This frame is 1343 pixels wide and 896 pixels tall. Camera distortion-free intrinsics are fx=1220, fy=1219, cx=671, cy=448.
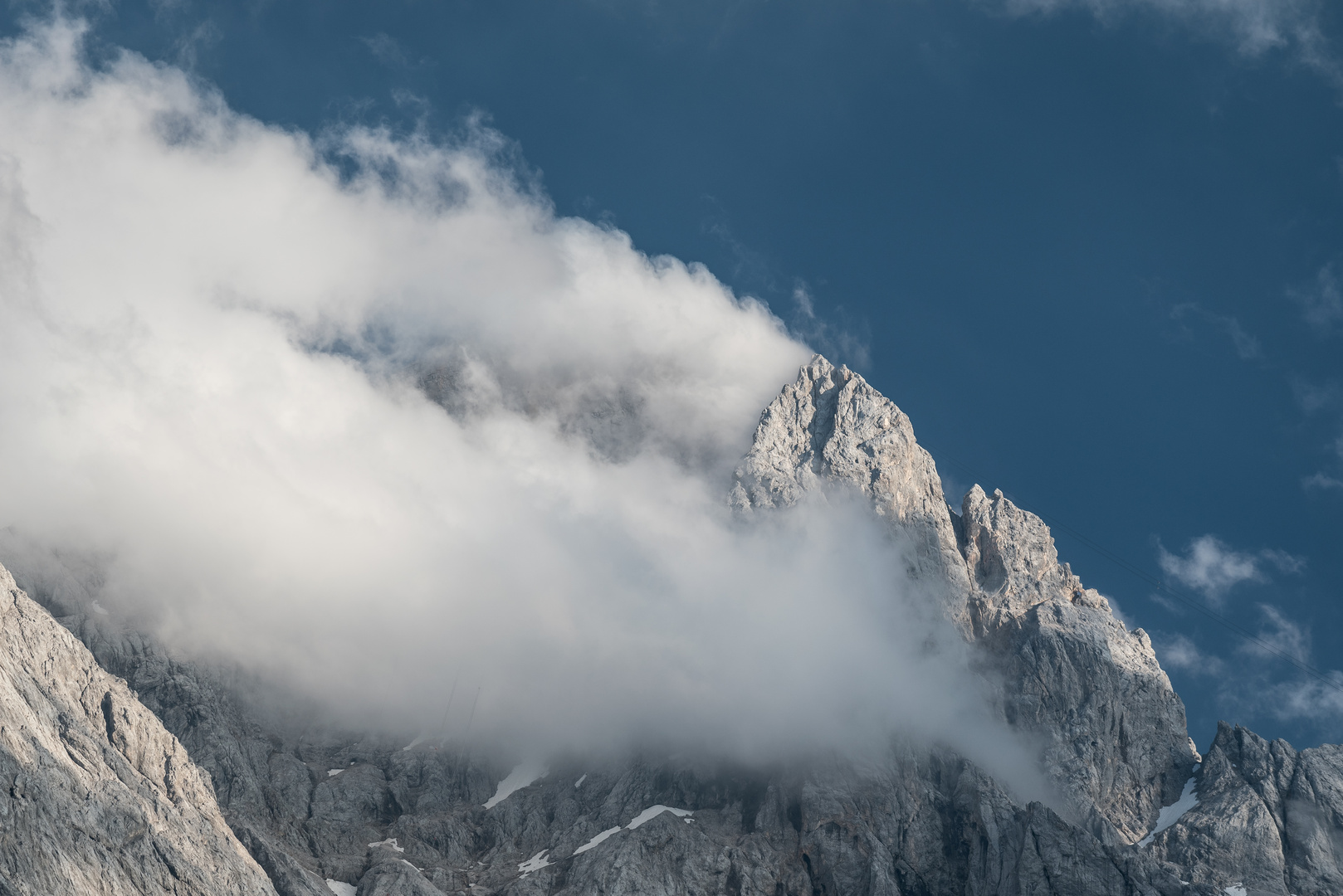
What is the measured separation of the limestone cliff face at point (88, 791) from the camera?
135125 mm

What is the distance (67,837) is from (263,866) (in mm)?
48464

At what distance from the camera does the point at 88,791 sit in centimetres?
15188

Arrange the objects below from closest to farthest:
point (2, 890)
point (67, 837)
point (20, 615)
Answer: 1. point (2, 890)
2. point (67, 837)
3. point (20, 615)

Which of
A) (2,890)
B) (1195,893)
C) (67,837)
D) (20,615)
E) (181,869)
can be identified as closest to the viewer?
(2,890)

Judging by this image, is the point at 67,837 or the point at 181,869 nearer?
the point at 67,837

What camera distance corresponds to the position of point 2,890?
121625mm

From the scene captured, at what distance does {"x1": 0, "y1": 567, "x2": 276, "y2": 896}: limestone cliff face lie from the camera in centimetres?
13512

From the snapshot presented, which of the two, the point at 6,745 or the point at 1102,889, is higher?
the point at 1102,889

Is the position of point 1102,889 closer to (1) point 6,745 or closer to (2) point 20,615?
(1) point 6,745

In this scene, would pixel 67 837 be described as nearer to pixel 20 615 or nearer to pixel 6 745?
pixel 6 745

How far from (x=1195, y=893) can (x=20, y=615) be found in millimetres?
184443

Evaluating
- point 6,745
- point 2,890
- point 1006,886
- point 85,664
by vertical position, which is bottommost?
point 2,890

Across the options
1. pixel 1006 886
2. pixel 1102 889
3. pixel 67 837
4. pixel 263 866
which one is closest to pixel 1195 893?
pixel 1102 889

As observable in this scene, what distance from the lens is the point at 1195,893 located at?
7584 inches
